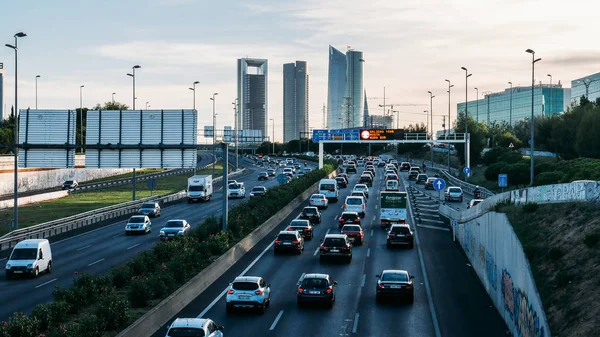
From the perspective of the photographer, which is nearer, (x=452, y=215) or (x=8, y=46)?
(x=8, y=46)

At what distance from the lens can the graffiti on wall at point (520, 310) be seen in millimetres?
19891

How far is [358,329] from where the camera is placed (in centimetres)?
2486

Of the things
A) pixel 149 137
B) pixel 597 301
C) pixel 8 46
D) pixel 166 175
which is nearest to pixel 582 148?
pixel 149 137

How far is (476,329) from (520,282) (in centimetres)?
327

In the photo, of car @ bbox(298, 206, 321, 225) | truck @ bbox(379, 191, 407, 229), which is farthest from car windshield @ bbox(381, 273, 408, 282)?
car @ bbox(298, 206, 321, 225)

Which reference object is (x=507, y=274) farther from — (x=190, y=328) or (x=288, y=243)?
(x=288, y=243)

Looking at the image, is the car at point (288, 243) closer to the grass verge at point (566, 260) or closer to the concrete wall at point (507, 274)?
the concrete wall at point (507, 274)

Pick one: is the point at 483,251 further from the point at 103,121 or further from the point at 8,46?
the point at 8,46

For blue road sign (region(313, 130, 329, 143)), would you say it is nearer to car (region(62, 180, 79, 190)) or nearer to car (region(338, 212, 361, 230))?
car (region(62, 180, 79, 190))

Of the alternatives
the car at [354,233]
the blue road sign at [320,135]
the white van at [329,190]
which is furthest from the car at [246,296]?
the blue road sign at [320,135]

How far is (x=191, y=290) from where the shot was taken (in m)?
30.0

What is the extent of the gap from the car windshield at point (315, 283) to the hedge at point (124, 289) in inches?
198

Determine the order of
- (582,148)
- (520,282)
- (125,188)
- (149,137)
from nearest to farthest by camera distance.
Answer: (520,282) → (149,137) → (582,148) → (125,188)

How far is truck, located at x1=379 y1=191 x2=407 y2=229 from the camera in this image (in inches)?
2181
